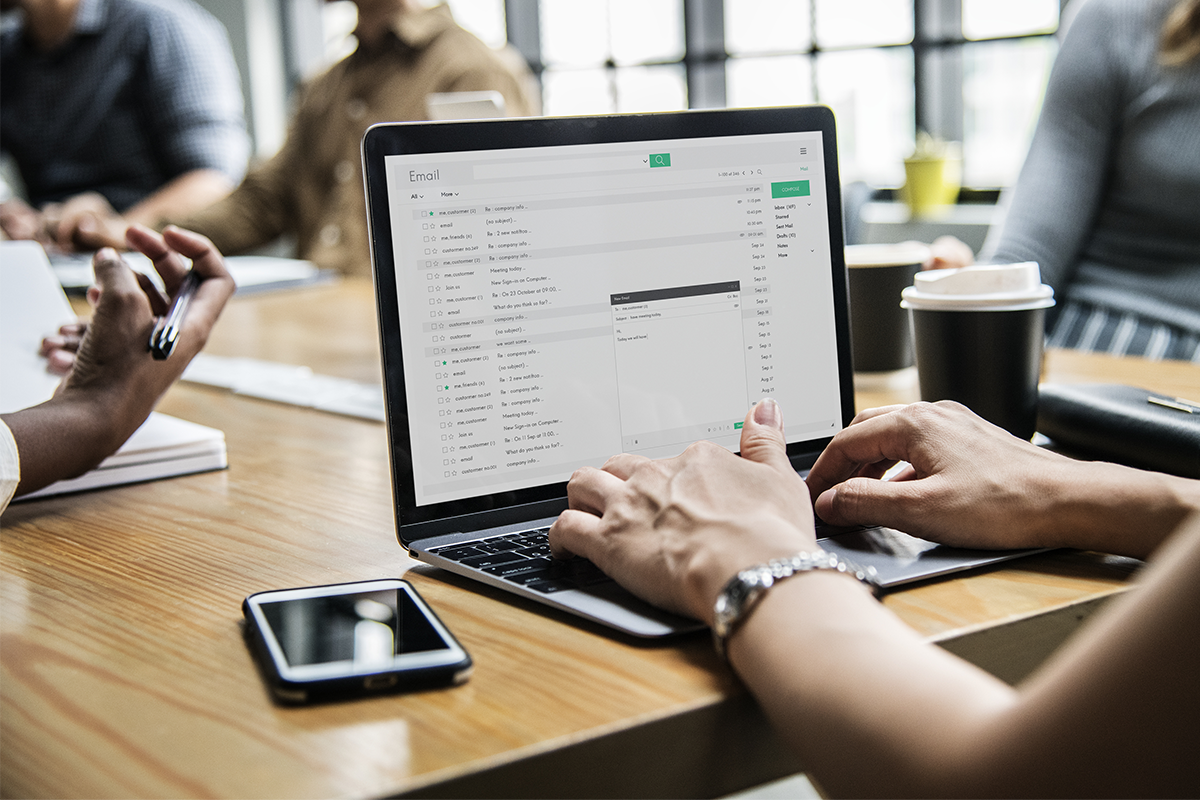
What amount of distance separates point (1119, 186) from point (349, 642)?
1.35m

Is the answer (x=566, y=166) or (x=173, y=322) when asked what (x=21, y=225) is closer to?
(x=173, y=322)

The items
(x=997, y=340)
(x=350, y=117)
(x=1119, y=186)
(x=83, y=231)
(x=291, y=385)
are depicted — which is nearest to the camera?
(x=997, y=340)

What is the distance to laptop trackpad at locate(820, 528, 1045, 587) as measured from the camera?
567 mm

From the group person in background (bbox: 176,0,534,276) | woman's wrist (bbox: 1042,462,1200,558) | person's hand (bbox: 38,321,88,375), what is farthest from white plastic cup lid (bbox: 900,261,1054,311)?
person in background (bbox: 176,0,534,276)

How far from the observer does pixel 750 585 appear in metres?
0.46

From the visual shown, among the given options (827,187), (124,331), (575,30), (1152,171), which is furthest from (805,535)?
(575,30)

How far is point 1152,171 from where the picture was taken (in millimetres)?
1414

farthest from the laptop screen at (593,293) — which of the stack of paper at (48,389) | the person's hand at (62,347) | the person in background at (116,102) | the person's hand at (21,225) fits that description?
the person in background at (116,102)

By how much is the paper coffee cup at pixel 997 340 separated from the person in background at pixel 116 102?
2.54 meters

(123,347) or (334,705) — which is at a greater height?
(123,347)

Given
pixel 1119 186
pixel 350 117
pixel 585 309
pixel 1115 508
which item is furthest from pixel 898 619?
pixel 350 117

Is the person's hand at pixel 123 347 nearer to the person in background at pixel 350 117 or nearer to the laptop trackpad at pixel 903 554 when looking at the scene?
the laptop trackpad at pixel 903 554

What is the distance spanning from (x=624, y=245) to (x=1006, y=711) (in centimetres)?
40

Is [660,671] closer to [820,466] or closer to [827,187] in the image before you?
[820,466]
